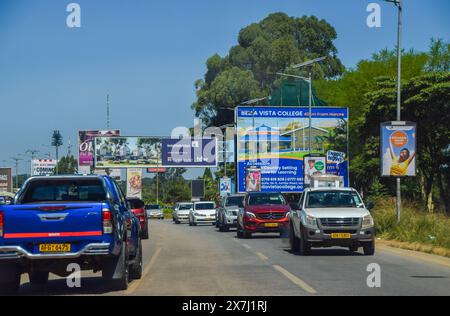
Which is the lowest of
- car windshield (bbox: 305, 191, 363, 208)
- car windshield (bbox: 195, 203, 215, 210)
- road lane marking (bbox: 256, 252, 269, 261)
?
car windshield (bbox: 195, 203, 215, 210)

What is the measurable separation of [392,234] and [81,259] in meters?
19.8

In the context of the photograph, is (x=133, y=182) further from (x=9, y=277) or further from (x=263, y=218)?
(x=9, y=277)

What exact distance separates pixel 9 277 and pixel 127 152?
239 ft

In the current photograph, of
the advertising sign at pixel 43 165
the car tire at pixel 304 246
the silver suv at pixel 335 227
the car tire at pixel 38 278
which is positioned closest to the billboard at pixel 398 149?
the silver suv at pixel 335 227

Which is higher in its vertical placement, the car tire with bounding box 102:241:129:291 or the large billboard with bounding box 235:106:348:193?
the large billboard with bounding box 235:106:348:193

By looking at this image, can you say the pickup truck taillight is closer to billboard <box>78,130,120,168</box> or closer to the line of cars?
the line of cars

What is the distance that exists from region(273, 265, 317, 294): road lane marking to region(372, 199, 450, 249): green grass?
9.05 m

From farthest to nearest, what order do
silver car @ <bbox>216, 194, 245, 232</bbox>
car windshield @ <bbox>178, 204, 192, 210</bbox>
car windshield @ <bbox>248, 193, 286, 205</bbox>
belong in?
car windshield @ <bbox>178, 204, 192, 210</bbox> < silver car @ <bbox>216, 194, 245, 232</bbox> < car windshield @ <bbox>248, 193, 286, 205</bbox>

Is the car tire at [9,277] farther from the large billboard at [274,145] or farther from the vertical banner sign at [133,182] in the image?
the vertical banner sign at [133,182]

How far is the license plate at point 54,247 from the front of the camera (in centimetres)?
1345

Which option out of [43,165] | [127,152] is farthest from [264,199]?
[43,165]

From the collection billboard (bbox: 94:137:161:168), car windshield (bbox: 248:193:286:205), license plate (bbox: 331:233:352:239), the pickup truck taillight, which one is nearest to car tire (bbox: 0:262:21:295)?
the pickup truck taillight

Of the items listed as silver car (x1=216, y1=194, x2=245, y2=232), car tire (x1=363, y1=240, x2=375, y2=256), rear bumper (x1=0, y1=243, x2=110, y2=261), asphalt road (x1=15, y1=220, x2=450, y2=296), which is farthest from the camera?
silver car (x1=216, y1=194, x2=245, y2=232)

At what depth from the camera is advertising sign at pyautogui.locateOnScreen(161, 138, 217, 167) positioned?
8100 centimetres
